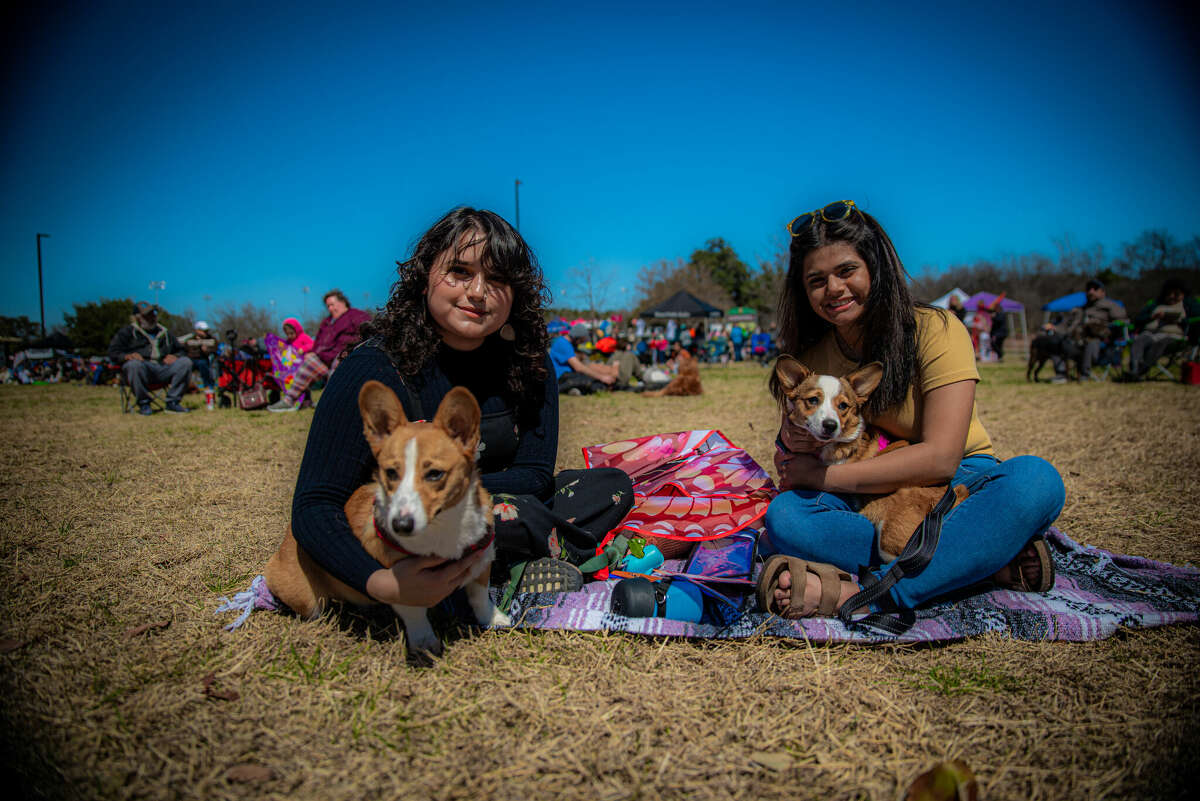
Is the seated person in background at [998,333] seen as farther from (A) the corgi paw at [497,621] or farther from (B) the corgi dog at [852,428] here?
(A) the corgi paw at [497,621]

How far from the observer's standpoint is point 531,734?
168 centimetres

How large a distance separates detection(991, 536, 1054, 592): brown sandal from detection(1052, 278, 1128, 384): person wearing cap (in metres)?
13.4

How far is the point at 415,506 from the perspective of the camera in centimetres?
170

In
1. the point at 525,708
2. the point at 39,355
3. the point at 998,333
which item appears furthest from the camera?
the point at 39,355

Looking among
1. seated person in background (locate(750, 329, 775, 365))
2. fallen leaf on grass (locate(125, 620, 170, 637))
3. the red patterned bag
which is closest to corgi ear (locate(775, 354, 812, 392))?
the red patterned bag

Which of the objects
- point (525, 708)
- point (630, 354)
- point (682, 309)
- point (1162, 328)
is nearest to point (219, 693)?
point (525, 708)

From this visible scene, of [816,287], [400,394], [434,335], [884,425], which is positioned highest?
[816,287]

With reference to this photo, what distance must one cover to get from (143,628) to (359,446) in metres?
1.17

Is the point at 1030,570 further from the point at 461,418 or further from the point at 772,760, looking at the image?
the point at 461,418

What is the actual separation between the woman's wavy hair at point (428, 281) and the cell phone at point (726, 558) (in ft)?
3.95

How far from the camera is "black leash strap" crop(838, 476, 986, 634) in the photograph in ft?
7.17

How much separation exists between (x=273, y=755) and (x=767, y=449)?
518cm

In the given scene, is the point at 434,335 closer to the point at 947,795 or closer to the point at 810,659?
the point at 810,659

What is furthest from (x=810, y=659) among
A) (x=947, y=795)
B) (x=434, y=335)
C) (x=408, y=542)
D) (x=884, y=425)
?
(x=434, y=335)
